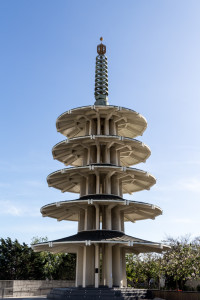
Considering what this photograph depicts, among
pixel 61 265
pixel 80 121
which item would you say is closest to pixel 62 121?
pixel 80 121

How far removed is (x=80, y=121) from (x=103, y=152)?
17.7 feet

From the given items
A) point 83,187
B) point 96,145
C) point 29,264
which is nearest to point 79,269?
point 83,187

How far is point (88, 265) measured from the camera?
30.9m

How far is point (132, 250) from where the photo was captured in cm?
3550

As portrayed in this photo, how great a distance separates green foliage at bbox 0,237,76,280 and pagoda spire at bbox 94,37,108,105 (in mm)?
42041

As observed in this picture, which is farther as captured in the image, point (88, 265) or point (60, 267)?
point (60, 267)

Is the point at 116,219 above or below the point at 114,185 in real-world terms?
below

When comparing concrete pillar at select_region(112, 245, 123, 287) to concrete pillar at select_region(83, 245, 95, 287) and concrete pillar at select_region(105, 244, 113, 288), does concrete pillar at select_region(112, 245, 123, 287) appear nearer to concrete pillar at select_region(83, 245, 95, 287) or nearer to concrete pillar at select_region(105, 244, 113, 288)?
concrete pillar at select_region(105, 244, 113, 288)

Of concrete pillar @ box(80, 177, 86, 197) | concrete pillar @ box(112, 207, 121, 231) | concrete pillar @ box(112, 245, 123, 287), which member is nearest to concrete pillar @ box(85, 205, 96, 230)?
concrete pillar @ box(112, 207, 121, 231)

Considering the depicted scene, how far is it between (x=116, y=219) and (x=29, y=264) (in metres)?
40.7

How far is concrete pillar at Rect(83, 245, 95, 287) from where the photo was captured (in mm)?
30156

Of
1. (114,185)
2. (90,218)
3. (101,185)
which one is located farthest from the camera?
(101,185)

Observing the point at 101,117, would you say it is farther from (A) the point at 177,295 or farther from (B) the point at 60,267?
(B) the point at 60,267

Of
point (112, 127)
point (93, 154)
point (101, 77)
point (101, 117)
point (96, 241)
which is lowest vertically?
point (96, 241)
